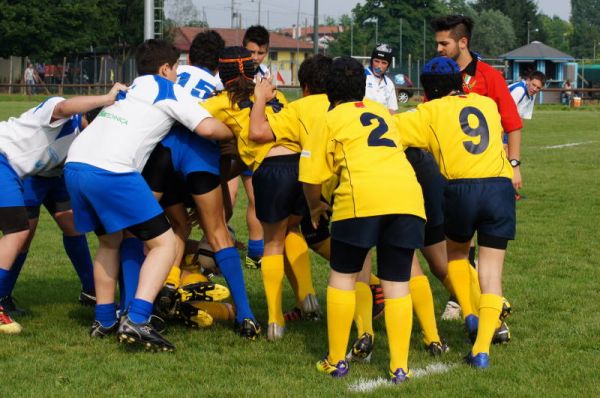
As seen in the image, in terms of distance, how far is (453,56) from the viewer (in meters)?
6.88

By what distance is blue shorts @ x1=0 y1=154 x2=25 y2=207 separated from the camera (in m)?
6.66

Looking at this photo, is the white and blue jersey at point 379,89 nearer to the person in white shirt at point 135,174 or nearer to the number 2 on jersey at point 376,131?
the person in white shirt at point 135,174

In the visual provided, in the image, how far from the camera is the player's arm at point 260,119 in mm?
6203

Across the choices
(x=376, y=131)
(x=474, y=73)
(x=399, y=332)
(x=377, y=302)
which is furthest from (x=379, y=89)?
(x=399, y=332)

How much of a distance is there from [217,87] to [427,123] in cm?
274

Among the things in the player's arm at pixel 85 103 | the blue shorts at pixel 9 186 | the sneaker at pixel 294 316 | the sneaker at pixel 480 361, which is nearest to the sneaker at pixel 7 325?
the blue shorts at pixel 9 186

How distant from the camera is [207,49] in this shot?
7.83 meters

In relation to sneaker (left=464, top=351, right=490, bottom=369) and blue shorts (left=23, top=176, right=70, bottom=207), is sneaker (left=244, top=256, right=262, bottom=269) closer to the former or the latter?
blue shorts (left=23, top=176, right=70, bottom=207)

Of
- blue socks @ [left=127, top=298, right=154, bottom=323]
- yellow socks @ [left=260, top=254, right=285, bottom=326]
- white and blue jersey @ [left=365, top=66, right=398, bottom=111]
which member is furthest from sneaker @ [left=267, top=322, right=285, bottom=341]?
white and blue jersey @ [left=365, top=66, right=398, bottom=111]

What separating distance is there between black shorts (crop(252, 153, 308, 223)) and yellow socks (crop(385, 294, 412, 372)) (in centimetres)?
129

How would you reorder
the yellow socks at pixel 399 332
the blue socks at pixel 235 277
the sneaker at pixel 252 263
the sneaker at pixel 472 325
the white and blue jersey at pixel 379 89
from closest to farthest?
the yellow socks at pixel 399 332, the sneaker at pixel 472 325, the blue socks at pixel 235 277, the sneaker at pixel 252 263, the white and blue jersey at pixel 379 89

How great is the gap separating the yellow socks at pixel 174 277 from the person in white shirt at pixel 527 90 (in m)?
6.74

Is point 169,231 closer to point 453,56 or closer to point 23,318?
point 23,318

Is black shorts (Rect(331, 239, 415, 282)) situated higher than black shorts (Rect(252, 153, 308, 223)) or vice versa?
black shorts (Rect(252, 153, 308, 223))
